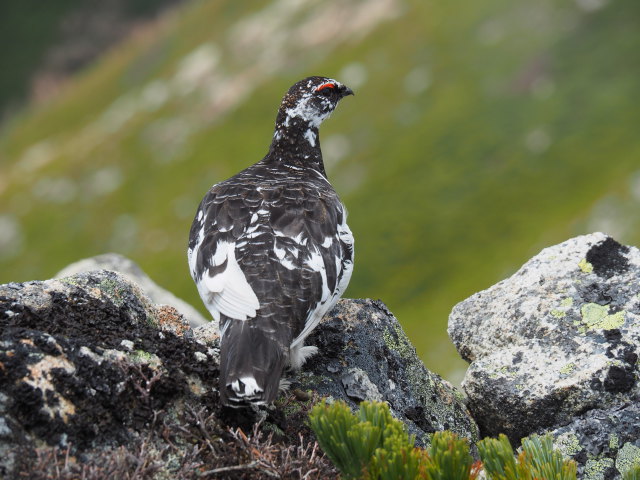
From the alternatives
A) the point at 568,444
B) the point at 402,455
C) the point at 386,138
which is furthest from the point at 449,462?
the point at 386,138

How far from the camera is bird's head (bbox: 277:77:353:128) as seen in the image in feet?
38.1

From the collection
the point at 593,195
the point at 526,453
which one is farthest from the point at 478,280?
the point at 526,453

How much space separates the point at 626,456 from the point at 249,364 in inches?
156

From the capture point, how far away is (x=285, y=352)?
6.59 m

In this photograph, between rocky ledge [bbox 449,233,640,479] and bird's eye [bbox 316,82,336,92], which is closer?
rocky ledge [bbox 449,233,640,479]

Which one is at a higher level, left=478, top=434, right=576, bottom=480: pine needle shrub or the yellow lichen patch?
the yellow lichen patch

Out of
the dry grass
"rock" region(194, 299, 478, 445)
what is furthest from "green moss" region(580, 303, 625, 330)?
the dry grass

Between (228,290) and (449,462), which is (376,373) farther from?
(449,462)

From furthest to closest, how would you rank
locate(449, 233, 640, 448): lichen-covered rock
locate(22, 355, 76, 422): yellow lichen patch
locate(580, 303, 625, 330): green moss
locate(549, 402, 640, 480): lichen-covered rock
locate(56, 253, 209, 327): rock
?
locate(56, 253, 209, 327): rock, locate(580, 303, 625, 330): green moss, locate(449, 233, 640, 448): lichen-covered rock, locate(549, 402, 640, 480): lichen-covered rock, locate(22, 355, 76, 422): yellow lichen patch

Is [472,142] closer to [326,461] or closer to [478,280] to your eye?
[478,280]

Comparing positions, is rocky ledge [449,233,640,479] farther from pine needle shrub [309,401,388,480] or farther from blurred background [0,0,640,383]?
blurred background [0,0,640,383]

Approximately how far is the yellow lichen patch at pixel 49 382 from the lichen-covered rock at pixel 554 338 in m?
4.85

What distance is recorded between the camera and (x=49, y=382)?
5379mm

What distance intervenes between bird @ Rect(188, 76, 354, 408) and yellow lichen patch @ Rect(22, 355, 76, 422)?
120cm
